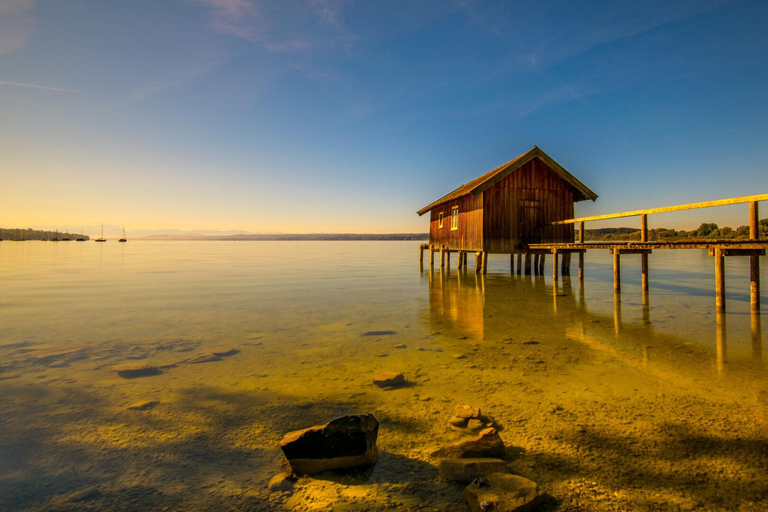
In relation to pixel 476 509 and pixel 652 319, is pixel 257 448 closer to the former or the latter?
pixel 476 509

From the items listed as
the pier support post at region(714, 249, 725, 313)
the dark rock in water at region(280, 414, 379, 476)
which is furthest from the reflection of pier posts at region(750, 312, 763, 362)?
the dark rock in water at region(280, 414, 379, 476)

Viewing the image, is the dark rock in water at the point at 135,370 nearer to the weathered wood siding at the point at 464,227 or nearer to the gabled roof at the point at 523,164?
the gabled roof at the point at 523,164

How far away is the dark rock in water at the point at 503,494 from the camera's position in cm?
272

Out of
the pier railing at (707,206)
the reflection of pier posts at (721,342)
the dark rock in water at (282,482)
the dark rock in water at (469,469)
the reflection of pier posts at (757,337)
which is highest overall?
the pier railing at (707,206)

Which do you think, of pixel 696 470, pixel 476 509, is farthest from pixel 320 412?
pixel 696 470

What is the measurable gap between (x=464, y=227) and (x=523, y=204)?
347 cm

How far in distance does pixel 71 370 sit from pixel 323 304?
7482mm

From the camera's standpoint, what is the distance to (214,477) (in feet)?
10.9

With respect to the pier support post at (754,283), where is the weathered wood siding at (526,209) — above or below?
above

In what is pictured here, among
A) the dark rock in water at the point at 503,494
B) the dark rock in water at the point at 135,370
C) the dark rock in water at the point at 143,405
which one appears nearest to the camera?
the dark rock in water at the point at 503,494

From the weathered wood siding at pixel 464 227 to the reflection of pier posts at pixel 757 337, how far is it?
10.7 m

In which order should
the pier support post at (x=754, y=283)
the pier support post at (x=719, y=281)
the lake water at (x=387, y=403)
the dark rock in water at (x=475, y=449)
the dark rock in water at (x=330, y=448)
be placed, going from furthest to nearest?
the pier support post at (x=719, y=281) < the pier support post at (x=754, y=283) < the dark rock in water at (x=475, y=449) < the dark rock in water at (x=330, y=448) < the lake water at (x=387, y=403)

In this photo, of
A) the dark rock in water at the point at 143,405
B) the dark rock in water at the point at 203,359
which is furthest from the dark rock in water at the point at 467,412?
the dark rock in water at the point at 203,359

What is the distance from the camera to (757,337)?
26.0 feet
